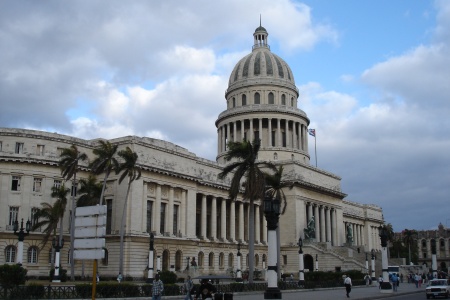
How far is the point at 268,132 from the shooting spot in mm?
100250

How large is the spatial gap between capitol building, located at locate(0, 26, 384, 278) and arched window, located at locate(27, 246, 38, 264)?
10 cm

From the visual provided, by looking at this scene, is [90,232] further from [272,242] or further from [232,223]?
[232,223]

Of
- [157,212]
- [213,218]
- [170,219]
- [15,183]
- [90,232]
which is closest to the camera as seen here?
[90,232]

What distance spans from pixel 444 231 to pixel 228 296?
519 feet

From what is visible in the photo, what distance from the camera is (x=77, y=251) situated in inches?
474

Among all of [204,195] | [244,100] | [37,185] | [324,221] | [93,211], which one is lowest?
[93,211]

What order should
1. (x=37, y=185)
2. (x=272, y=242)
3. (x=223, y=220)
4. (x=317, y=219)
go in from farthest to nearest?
(x=317, y=219), (x=223, y=220), (x=37, y=185), (x=272, y=242)

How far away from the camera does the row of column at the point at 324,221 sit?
8993 centimetres

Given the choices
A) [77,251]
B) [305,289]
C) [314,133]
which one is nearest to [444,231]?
[314,133]

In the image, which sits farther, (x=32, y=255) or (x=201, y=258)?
(x=201, y=258)

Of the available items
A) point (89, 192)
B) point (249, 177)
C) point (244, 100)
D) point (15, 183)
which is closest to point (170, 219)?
point (89, 192)

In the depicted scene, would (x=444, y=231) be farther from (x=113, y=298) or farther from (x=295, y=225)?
(x=113, y=298)

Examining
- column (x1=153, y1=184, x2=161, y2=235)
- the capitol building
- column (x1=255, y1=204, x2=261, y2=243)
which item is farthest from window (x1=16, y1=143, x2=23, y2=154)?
column (x1=255, y1=204, x2=261, y2=243)

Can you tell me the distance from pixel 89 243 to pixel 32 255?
4700cm
